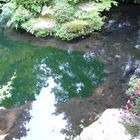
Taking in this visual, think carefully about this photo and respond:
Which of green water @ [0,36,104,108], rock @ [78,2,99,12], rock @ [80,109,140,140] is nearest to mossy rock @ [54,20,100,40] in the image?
green water @ [0,36,104,108]

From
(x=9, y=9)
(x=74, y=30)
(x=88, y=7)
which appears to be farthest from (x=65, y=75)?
(x=9, y=9)

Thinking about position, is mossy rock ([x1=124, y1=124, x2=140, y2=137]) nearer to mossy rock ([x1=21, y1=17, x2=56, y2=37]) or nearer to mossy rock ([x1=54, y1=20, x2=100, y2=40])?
mossy rock ([x1=54, y1=20, x2=100, y2=40])

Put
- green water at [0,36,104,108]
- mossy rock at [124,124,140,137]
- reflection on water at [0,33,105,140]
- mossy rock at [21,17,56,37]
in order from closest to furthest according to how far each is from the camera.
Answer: mossy rock at [124,124,140,137] → reflection on water at [0,33,105,140] → green water at [0,36,104,108] → mossy rock at [21,17,56,37]

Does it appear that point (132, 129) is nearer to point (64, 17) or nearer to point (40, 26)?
point (64, 17)

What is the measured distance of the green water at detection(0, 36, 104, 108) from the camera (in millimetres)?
8211

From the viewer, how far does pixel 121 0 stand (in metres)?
12.7

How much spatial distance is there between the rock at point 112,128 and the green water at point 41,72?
6.34 ft

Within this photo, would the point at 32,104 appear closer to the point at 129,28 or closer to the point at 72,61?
the point at 72,61

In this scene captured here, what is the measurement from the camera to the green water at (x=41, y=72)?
8211mm

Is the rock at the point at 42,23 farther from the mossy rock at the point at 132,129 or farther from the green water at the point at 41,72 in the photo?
the mossy rock at the point at 132,129

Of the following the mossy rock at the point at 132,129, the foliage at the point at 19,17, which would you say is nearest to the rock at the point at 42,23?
the foliage at the point at 19,17

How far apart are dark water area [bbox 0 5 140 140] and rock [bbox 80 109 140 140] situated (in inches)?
35.0

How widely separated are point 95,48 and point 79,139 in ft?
14.8

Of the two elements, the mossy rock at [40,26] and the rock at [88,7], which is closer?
the mossy rock at [40,26]
